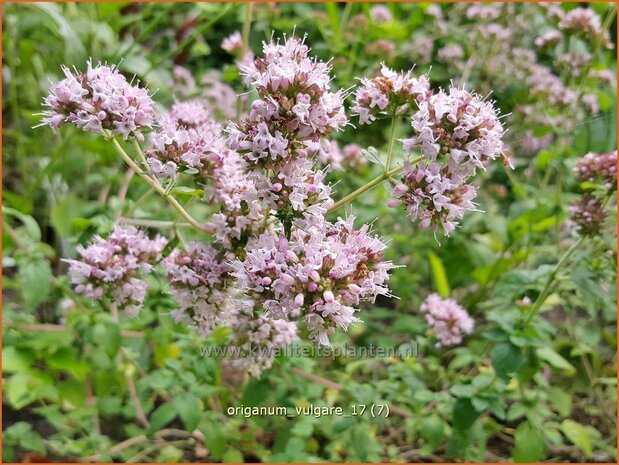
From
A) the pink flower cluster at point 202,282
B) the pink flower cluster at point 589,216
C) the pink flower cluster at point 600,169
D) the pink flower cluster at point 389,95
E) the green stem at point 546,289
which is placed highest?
the pink flower cluster at point 600,169

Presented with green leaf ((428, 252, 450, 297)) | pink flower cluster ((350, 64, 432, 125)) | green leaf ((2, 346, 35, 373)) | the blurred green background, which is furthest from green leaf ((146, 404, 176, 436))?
green leaf ((428, 252, 450, 297))

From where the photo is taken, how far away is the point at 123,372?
2.29 metres

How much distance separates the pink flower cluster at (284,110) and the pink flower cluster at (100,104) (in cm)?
23

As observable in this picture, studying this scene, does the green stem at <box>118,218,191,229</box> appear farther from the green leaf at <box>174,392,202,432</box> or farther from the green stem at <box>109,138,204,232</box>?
the green leaf at <box>174,392,202,432</box>

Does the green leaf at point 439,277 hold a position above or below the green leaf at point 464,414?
above

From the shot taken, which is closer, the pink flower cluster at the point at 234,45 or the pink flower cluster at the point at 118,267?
the pink flower cluster at the point at 118,267

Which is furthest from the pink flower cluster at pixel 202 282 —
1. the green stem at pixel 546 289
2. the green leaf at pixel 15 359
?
the green stem at pixel 546 289

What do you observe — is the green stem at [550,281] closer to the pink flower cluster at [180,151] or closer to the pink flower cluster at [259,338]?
the pink flower cluster at [259,338]

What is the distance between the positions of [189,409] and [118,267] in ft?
1.60

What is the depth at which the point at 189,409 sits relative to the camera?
5.91 ft

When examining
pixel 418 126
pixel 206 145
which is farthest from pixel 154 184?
pixel 418 126

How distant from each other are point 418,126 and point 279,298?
1.48 feet

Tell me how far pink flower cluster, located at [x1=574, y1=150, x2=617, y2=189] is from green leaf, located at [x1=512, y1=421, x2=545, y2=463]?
81 cm

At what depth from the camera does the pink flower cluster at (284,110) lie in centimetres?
126
